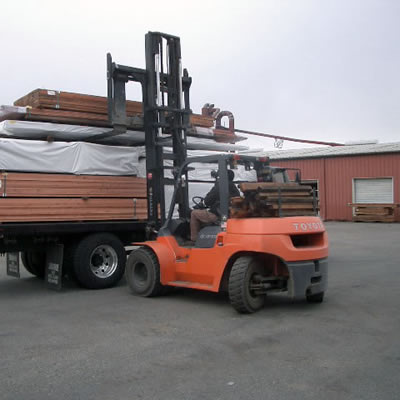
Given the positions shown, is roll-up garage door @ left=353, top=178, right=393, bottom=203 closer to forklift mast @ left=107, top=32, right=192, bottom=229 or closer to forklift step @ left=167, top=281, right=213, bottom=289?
forklift mast @ left=107, top=32, right=192, bottom=229

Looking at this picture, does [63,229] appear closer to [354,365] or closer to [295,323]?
[295,323]

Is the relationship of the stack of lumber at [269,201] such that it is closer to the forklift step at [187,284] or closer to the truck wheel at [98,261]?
the forklift step at [187,284]

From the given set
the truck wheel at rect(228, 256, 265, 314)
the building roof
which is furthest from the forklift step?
the building roof

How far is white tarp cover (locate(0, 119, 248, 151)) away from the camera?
883 centimetres

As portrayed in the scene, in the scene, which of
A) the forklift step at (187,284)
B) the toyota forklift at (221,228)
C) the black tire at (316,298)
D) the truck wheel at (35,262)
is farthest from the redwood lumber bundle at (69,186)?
the black tire at (316,298)

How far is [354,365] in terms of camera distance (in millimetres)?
4984

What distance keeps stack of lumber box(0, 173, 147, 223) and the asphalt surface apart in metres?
1.39

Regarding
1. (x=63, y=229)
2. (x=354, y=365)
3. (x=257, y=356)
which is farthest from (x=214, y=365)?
(x=63, y=229)

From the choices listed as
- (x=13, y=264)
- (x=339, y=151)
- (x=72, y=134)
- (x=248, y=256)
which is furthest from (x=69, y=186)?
(x=339, y=151)

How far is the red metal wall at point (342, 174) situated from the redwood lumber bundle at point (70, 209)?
20830mm

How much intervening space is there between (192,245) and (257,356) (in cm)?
322

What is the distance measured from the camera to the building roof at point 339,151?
28077mm

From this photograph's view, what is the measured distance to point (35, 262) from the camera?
10711 millimetres

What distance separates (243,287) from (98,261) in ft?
11.7
